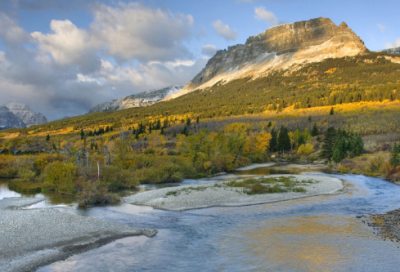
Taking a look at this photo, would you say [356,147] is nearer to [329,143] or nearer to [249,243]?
[329,143]

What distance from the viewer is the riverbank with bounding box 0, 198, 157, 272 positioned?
15.2 m

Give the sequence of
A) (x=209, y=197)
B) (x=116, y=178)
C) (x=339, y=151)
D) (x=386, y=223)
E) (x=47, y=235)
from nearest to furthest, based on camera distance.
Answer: (x=47, y=235) < (x=386, y=223) < (x=209, y=197) < (x=116, y=178) < (x=339, y=151)

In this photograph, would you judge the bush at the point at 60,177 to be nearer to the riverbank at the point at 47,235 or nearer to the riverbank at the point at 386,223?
the riverbank at the point at 47,235

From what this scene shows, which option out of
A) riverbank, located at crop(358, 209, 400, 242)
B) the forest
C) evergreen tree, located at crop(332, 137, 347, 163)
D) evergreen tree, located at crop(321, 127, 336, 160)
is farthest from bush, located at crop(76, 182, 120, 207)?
evergreen tree, located at crop(321, 127, 336, 160)

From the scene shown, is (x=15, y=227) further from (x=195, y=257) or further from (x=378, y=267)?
(x=378, y=267)

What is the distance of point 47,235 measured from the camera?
1870cm

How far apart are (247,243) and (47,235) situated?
13347 mm

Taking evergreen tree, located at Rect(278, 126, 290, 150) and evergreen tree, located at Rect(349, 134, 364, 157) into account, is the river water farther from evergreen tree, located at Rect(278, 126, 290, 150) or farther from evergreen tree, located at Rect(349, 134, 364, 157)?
evergreen tree, located at Rect(278, 126, 290, 150)

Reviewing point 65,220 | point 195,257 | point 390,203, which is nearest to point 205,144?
point 390,203

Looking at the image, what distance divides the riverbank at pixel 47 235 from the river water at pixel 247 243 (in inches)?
40.2

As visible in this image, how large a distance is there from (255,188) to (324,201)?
791 centimetres

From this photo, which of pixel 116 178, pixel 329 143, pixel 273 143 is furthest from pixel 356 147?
pixel 116 178

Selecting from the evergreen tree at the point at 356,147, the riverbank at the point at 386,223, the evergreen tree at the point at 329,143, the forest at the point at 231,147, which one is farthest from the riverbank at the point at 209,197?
the evergreen tree at the point at 329,143

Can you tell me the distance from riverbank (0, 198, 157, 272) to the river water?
1020 millimetres
